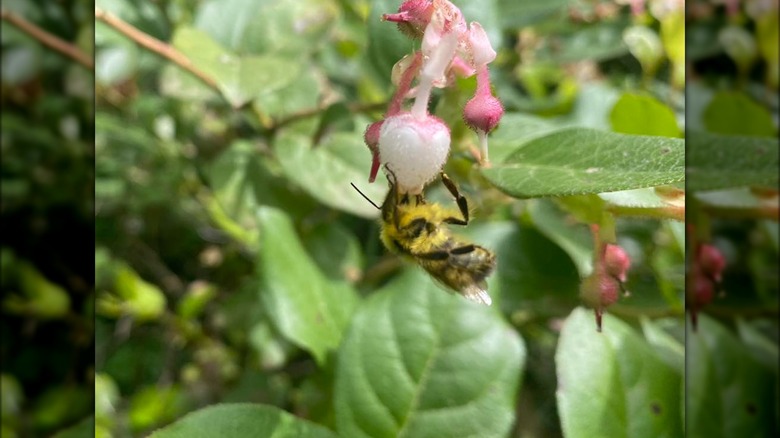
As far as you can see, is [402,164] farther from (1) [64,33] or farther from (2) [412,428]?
(1) [64,33]

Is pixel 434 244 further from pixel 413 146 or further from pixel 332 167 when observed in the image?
pixel 332 167

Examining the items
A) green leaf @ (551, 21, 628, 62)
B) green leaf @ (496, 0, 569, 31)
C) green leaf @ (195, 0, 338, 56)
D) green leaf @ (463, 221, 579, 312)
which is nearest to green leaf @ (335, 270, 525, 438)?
green leaf @ (463, 221, 579, 312)

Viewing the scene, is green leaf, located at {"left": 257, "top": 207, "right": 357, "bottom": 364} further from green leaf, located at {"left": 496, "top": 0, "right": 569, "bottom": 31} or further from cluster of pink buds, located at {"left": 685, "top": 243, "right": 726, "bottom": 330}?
green leaf, located at {"left": 496, "top": 0, "right": 569, "bottom": 31}

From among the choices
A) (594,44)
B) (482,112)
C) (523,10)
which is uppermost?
(482,112)

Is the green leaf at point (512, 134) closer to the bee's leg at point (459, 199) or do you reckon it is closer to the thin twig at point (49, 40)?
the bee's leg at point (459, 199)

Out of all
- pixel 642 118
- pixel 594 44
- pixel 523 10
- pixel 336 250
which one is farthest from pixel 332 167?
pixel 594 44
